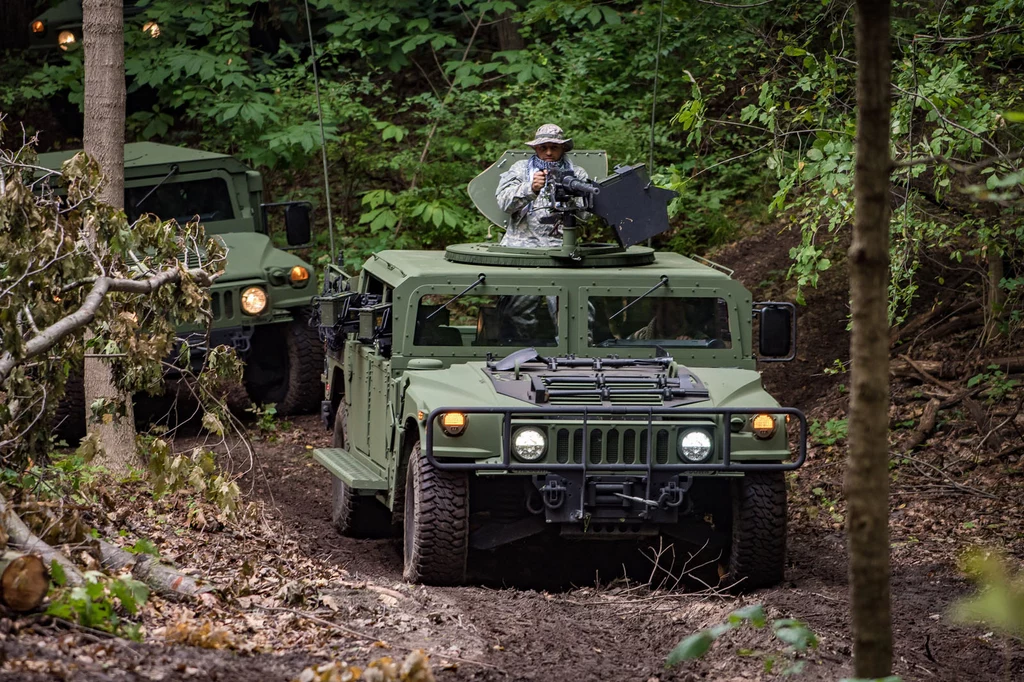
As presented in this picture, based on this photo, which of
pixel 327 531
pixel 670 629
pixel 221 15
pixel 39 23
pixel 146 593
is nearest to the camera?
pixel 146 593

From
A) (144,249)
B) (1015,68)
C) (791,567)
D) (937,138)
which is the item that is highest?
(1015,68)

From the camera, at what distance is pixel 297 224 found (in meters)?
10.4

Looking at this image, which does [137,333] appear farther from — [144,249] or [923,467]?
[923,467]

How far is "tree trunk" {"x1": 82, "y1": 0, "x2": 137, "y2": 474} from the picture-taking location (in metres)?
8.30

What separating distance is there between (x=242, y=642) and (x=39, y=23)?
458 inches

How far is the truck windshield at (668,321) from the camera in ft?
23.0

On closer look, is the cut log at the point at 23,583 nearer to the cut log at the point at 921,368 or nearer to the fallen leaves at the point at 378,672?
the fallen leaves at the point at 378,672

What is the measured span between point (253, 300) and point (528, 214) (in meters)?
3.59

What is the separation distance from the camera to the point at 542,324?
6988 millimetres

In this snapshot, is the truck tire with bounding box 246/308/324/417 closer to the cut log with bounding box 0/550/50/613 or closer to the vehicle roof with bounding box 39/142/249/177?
the vehicle roof with bounding box 39/142/249/177

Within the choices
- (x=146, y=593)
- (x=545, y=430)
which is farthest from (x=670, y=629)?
(x=146, y=593)

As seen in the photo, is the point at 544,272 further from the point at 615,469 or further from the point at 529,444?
the point at 615,469

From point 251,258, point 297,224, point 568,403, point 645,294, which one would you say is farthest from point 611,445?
point 251,258

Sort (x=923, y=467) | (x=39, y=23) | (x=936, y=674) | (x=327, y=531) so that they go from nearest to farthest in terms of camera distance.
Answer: (x=936, y=674)
(x=327, y=531)
(x=923, y=467)
(x=39, y=23)
